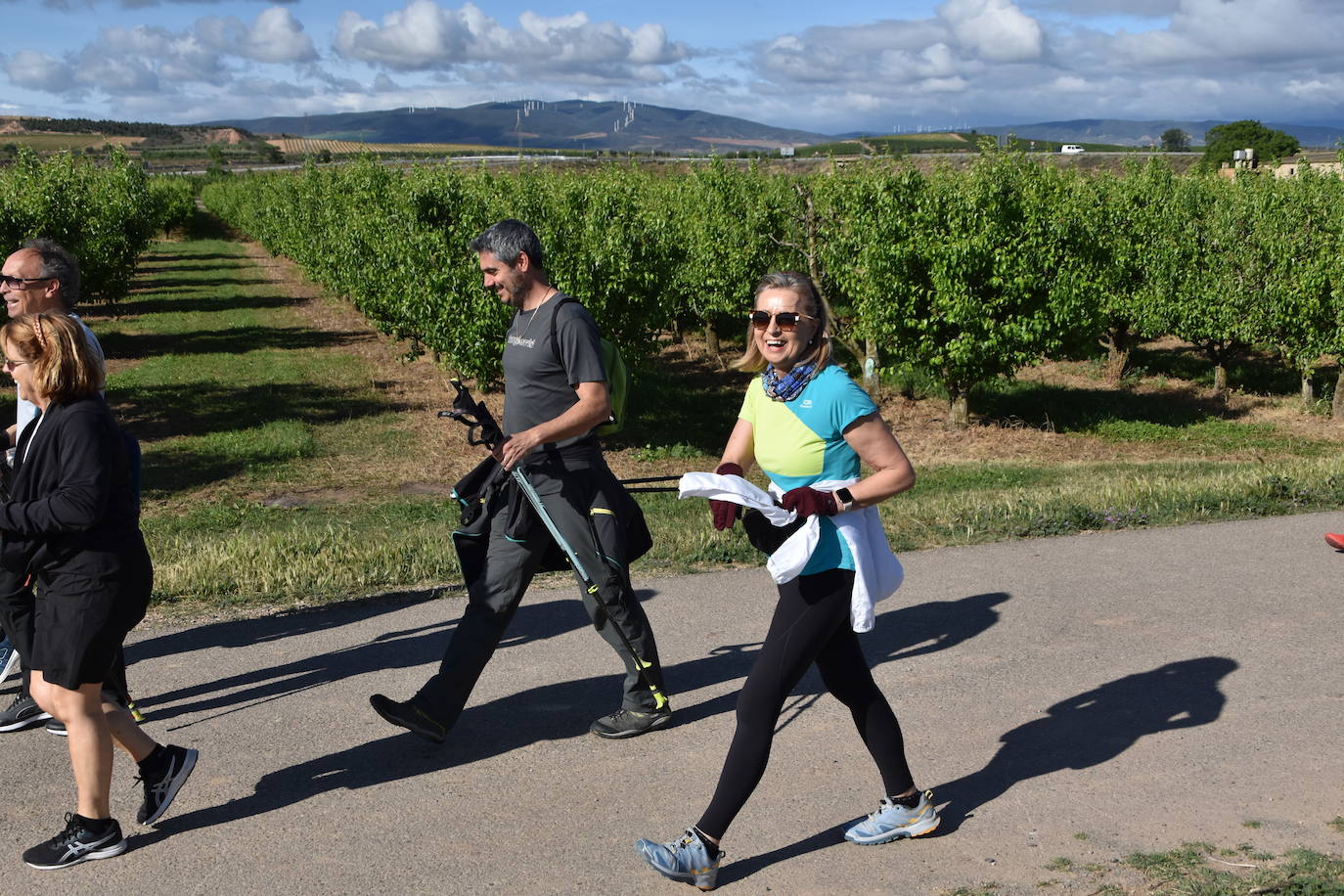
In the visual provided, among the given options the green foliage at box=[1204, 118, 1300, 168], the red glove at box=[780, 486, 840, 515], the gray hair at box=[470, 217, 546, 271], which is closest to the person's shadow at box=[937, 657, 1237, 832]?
the red glove at box=[780, 486, 840, 515]

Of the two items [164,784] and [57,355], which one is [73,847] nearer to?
[164,784]

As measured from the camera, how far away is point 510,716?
468 cm

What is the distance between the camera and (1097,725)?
447 centimetres

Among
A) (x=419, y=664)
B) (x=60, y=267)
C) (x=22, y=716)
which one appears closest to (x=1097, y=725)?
(x=419, y=664)

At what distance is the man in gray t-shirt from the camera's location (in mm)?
4348

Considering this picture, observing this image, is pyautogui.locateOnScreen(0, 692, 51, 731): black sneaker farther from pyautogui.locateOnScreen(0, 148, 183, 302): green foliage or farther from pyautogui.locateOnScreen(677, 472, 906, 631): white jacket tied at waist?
pyautogui.locateOnScreen(0, 148, 183, 302): green foliage

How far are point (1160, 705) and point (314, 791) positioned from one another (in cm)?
318

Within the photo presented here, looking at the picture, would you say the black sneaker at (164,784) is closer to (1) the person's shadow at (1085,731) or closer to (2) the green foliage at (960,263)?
(1) the person's shadow at (1085,731)

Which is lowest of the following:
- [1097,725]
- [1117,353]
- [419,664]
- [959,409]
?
[959,409]

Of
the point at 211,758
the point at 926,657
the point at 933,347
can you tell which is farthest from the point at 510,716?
the point at 933,347

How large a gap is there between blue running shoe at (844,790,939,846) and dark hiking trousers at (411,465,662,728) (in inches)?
44.1

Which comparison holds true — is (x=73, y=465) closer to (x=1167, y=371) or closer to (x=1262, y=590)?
(x=1262, y=590)

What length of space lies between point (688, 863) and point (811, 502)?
108 centimetres

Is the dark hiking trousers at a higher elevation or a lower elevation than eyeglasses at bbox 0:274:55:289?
lower
